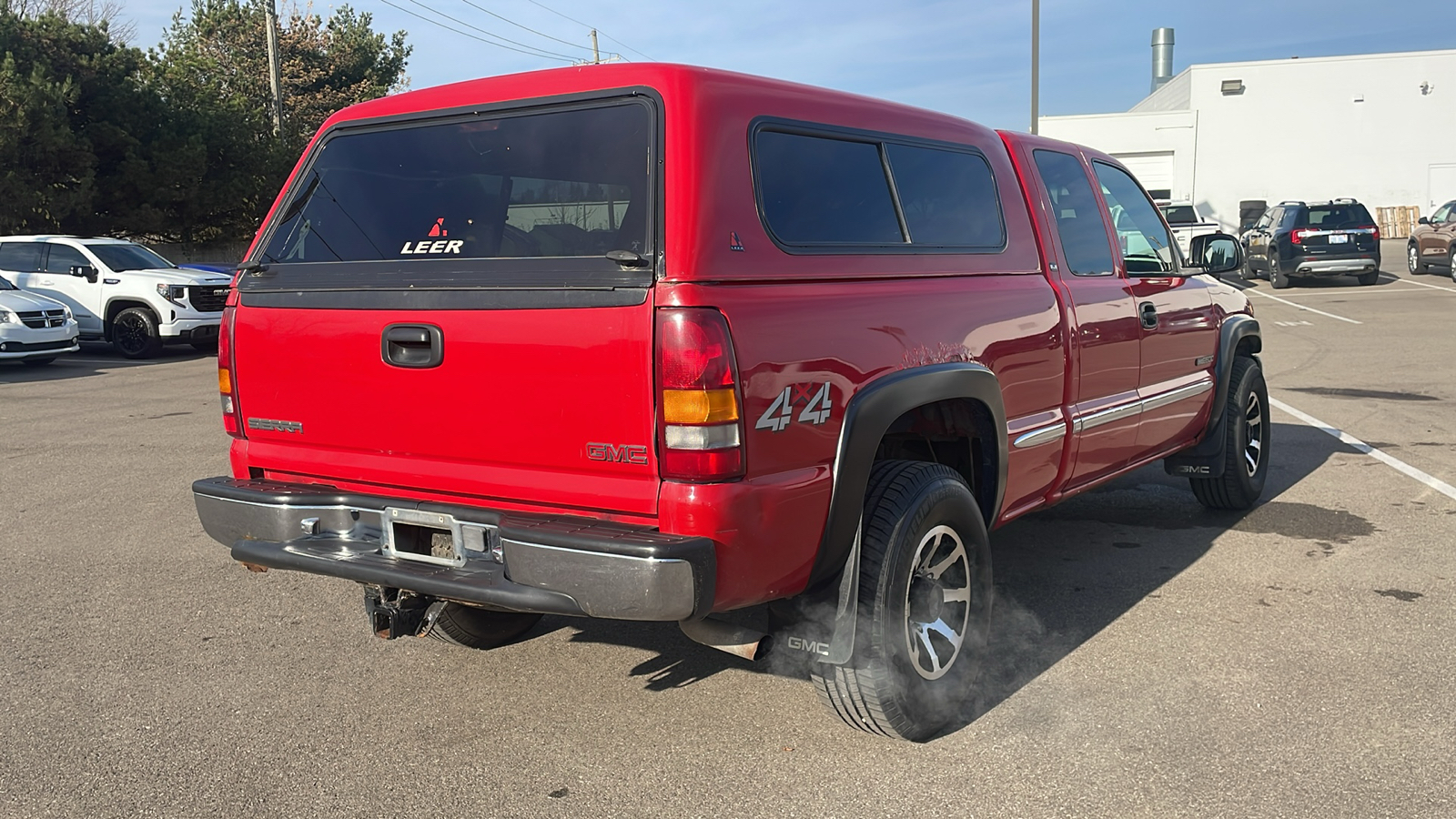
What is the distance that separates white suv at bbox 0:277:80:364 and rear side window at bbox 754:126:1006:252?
13.6m

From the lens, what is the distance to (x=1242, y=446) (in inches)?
241

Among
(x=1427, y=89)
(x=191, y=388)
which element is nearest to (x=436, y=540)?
(x=191, y=388)

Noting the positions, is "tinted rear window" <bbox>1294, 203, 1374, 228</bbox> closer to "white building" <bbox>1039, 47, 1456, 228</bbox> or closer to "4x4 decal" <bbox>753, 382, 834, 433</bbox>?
"white building" <bbox>1039, 47, 1456, 228</bbox>

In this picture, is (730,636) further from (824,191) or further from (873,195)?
(873,195)

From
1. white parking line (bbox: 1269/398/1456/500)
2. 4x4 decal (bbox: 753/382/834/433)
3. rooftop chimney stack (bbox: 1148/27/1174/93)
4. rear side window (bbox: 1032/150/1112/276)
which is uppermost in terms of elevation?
rooftop chimney stack (bbox: 1148/27/1174/93)

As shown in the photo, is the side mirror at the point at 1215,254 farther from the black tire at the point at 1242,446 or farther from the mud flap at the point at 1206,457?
the mud flap at the point at 1206,457

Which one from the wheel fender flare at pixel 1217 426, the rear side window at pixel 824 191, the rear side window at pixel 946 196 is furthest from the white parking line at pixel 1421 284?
the rear side window at pixel 824 191

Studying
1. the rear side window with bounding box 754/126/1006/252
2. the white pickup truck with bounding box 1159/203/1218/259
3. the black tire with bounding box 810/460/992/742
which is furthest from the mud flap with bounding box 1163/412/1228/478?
the white pickup truck with bounding box 1159/203/1218/259

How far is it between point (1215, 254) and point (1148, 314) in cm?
91

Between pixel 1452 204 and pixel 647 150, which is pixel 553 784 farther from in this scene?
pixel 1452 204

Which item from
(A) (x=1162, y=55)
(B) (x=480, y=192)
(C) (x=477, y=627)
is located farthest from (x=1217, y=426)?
(A) (x=1162, y=55)

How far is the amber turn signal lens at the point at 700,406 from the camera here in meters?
2.91

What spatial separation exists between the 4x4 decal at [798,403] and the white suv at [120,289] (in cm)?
1461

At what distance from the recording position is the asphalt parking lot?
3254 millimetres
